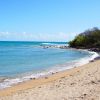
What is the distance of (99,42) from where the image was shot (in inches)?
3346

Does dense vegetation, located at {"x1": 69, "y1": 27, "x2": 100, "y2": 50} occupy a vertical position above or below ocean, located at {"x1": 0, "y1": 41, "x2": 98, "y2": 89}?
above

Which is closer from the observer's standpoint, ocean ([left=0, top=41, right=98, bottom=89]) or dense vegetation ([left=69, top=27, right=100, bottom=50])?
ocean ([left=0, top=41, right=98, bottom=89])

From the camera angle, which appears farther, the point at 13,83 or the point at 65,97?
the point at 13,83

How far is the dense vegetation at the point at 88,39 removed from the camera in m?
91.4

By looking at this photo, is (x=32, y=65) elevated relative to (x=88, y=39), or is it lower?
lower

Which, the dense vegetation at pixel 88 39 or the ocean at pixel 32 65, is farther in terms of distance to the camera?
the dense vegetation at pixel 88 39

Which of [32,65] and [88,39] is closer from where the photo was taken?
[32,65]

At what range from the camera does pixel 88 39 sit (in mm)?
94500

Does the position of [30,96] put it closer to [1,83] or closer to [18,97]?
[18,97]

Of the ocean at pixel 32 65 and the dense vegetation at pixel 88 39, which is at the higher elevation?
the dense vegetation at pixel 88 39

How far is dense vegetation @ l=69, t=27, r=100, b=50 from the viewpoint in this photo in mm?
91438

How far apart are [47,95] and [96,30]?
273 feet

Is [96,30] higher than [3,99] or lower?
higher

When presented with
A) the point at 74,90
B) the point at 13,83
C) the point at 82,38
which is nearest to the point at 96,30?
the point at 82,38
